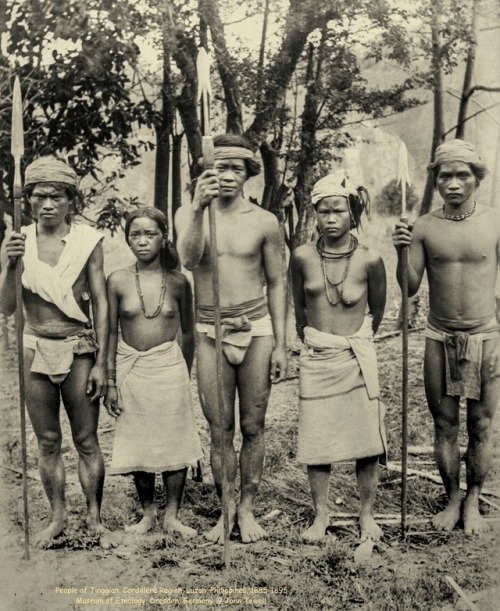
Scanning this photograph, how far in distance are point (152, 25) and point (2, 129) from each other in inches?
54.4

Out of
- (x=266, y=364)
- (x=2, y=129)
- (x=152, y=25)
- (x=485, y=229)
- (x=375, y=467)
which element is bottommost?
(x=375, y=467)

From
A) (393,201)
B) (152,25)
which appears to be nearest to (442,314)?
(152,25)

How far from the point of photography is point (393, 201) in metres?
11.6

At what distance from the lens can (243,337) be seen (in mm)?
3914

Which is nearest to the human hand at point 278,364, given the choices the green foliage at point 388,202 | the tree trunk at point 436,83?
the tree trunk at point 436,83

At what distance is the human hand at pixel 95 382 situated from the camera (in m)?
3.86

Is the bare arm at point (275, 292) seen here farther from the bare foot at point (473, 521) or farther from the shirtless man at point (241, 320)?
the bare foot at point (473, 521)

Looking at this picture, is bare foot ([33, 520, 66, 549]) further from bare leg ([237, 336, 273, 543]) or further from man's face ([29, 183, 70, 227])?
man's face ([29, 183, 70, 227])

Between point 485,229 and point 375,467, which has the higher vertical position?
point 485,229

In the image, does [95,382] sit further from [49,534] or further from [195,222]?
[195,222]

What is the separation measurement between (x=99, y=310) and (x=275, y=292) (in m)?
1.00

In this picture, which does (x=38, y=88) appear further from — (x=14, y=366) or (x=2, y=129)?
→ (x=14, y=366)

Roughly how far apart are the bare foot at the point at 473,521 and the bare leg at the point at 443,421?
0.22 ft

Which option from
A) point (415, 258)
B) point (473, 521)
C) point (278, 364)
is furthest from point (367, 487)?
point (415, 258)
